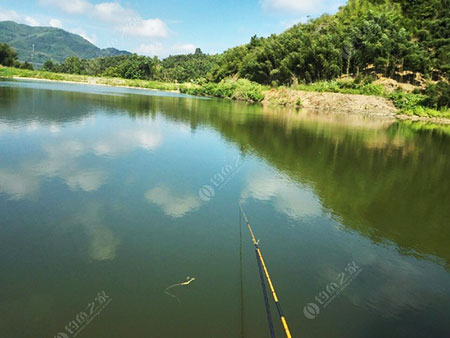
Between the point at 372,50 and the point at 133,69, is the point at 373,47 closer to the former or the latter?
the point at 372,50

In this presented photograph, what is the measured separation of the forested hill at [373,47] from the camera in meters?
53.2

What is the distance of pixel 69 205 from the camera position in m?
8.50

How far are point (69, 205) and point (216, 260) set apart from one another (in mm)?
4781

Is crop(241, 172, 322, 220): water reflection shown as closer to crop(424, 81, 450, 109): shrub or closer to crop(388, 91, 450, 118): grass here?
crop(388, 91, 450, 118): grass

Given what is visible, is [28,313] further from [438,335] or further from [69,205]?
[438,335]

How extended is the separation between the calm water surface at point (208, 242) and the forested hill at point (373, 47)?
4704 centimetres

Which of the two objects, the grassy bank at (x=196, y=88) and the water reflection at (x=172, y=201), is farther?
the grassy bank at (x=196, y=88)

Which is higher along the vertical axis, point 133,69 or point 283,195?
point 133,69

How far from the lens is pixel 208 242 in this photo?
724cm

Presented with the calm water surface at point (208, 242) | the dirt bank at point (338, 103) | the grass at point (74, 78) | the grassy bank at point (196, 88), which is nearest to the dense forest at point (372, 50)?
the dirt bank at point (338, 103)

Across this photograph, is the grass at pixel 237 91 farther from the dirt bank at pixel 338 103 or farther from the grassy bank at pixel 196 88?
the dirt bank at pixel 338 103

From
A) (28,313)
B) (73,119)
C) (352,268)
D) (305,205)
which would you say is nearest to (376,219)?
(305,205)

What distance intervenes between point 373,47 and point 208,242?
2290 inches

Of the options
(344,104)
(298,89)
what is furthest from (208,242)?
(298,89)
